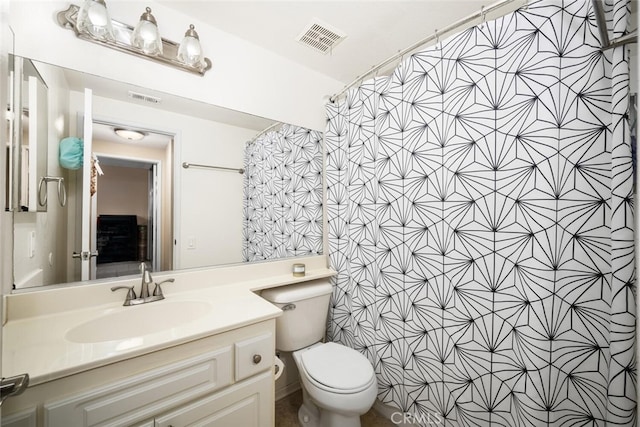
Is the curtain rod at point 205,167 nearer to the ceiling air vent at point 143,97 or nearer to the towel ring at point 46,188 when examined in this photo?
the ceiling air vent at point 143,97

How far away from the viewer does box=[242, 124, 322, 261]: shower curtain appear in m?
1.63

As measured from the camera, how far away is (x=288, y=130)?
1750mm

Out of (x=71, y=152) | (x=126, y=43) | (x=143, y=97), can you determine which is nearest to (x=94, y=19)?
(x=126, y=43)

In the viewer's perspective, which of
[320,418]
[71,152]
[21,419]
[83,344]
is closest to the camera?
[21,419]

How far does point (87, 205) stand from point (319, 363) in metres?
1.34

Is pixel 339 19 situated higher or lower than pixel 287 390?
higher

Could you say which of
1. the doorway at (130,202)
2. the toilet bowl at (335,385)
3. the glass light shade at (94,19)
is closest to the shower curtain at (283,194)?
the doorway at (130,202)

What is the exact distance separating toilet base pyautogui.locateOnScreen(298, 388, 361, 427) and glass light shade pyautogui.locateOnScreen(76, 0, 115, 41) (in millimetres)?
2069

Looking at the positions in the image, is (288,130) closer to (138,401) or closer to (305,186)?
(305,186)

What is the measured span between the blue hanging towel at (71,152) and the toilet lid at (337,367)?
1429mm

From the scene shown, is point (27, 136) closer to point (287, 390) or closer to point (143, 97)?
point (143, 97)

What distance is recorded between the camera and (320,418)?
142 cm

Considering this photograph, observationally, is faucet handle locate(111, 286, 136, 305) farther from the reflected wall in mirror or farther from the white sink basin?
the reflected wall in mirror

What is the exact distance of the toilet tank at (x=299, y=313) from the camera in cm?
147
